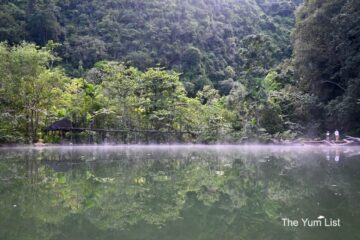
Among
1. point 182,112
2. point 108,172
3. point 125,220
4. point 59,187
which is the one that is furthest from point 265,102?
Result: point 125,220

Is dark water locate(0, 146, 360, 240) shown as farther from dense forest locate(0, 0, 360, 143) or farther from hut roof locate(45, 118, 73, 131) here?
hut roof locate(45, 118, 73, 131)

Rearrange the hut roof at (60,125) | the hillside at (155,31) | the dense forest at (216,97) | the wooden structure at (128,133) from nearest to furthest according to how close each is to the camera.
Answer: the dense forest at (216,97)
the hut roof at (60,125)
the wooden structure at (128,133)
the hillside at (155,31)

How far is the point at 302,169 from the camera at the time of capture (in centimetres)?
757

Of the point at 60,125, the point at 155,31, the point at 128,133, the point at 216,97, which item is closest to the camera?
the point at 60,125

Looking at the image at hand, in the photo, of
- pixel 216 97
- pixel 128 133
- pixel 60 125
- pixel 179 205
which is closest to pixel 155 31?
pixel 216 97

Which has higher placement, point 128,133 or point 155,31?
point 155,31

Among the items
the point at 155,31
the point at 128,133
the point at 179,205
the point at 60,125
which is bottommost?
the point at 179,205

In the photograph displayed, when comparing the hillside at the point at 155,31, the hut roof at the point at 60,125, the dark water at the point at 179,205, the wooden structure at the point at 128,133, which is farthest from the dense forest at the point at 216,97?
the dark water at the point at 179,205

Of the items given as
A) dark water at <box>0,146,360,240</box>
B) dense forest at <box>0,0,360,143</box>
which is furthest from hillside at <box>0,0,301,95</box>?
dark water at <box>0,146,360,240</box>

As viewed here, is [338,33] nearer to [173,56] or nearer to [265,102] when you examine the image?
[265,102]

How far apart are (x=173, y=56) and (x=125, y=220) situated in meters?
39.0

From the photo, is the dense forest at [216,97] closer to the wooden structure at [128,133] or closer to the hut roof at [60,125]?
the wooden structure at [128,133]

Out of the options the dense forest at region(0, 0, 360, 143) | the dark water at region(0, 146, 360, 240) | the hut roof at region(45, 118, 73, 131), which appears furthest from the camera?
the hut roof at region(45, 118, 73, 131)

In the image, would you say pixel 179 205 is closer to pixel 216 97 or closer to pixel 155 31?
pixel 216 97
